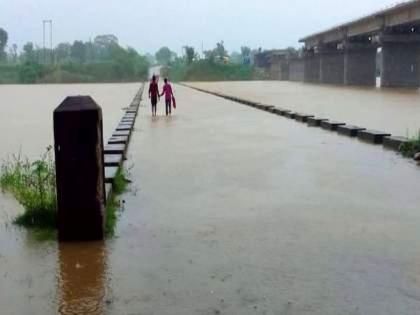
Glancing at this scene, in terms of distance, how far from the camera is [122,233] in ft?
20.1

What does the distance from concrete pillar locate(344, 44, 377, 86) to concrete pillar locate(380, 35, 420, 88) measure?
7740 millimetres

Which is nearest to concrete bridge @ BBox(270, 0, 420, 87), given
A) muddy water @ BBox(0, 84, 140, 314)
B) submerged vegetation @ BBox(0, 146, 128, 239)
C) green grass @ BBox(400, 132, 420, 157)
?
green grass @ BBox(400, 132, 420, 157)

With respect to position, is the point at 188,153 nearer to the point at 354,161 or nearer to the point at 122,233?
the point at 354,161

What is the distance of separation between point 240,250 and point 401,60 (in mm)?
49906

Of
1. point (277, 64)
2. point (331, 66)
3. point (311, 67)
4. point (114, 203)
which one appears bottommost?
point (114, 203)

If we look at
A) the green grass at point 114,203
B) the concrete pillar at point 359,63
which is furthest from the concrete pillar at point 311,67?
the green grass at point 114,203

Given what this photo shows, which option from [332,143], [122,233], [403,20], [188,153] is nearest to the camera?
[122,233]

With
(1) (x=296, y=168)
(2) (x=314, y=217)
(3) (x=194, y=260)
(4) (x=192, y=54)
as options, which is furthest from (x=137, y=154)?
(4) (x=192, y=54)

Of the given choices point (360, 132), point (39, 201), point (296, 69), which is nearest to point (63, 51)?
point (296, 69)

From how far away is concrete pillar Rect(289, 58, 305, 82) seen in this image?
86.7m

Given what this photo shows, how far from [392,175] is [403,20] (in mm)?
39707

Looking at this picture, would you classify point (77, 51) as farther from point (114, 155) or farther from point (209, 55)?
point (114, 155)

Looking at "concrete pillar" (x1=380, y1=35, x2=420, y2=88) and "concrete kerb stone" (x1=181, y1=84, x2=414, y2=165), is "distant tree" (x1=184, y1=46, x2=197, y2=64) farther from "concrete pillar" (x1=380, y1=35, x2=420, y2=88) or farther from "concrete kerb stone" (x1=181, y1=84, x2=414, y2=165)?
"concrete kerb stone" (x1=181, y1=84, x2=414, y2=165)

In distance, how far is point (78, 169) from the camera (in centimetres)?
559
